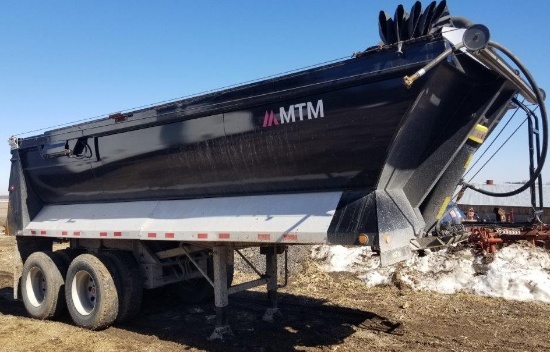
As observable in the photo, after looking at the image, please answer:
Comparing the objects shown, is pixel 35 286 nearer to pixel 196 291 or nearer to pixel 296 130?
pixel 196 291

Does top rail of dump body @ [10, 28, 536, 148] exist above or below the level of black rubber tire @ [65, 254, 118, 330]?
above

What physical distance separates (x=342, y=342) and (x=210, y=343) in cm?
168

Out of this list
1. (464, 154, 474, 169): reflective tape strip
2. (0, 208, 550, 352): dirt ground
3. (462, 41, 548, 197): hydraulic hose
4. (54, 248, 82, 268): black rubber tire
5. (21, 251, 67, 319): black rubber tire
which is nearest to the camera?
(462, 41, 548, 197): hydraulic hose

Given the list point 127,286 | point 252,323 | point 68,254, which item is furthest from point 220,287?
point 68,254

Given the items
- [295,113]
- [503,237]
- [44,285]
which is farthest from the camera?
[503,237]

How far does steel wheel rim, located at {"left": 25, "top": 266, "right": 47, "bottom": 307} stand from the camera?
26.9 ft

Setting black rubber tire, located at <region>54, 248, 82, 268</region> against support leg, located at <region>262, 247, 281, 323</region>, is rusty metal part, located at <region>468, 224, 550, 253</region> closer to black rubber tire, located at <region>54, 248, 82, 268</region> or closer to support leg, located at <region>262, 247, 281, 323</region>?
support leg, located at <region>262, 247, 281, 323</region>

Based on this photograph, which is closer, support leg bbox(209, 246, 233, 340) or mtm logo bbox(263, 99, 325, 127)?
mtm logo bbox(263, 99, 325, 127)

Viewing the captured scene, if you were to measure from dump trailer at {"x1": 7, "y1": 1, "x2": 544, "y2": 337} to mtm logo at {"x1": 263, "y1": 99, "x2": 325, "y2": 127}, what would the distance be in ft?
0.05

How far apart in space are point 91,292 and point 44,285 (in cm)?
130

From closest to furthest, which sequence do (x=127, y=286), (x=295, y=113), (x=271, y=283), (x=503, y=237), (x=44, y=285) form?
(x=295, y=113), (x=127, y=286), (x=271, y=283), (x=44, y=285), (x=503, y=237)

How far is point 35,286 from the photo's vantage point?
8.31 m

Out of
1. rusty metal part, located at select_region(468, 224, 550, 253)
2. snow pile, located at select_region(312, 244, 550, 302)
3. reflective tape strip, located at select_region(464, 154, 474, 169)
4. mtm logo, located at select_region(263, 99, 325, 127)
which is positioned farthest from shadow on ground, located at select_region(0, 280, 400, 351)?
rusty metal part, located at select_region(468, 224, 550, 253)

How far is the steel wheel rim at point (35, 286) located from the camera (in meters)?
8.20
